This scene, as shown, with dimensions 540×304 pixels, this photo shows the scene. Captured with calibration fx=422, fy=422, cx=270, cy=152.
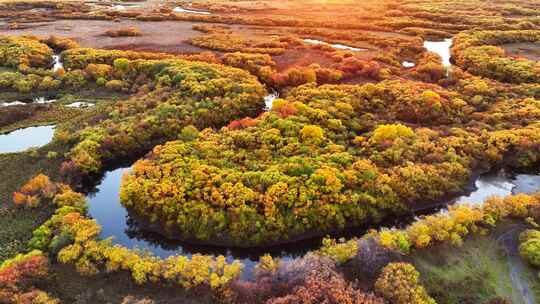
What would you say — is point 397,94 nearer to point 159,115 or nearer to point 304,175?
point 304,175

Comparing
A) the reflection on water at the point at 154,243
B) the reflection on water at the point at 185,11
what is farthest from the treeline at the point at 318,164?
the reflection on water at the point at 185,11

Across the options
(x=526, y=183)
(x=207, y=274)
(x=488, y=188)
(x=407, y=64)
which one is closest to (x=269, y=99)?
(x=407, y=64)

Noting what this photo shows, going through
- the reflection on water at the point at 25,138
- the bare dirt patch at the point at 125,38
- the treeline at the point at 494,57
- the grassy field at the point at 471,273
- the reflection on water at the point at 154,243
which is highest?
the treeline at the point at 494,57

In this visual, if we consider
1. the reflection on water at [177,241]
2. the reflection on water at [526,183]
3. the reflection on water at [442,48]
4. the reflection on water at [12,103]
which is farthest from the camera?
the reflection on water at [442,48]

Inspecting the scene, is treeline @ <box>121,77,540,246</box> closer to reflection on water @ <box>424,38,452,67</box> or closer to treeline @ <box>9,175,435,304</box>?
treeline @ <box>9,175,435,304</box>

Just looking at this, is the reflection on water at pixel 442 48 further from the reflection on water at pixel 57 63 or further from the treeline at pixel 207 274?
the reflection on water at pixel 57 63

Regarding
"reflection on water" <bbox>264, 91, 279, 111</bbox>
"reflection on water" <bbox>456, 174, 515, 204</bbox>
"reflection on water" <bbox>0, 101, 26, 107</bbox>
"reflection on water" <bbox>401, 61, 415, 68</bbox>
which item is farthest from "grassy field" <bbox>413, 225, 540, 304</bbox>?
"reflection on water" <bbox>0, 101, 26, 107</bbox>
